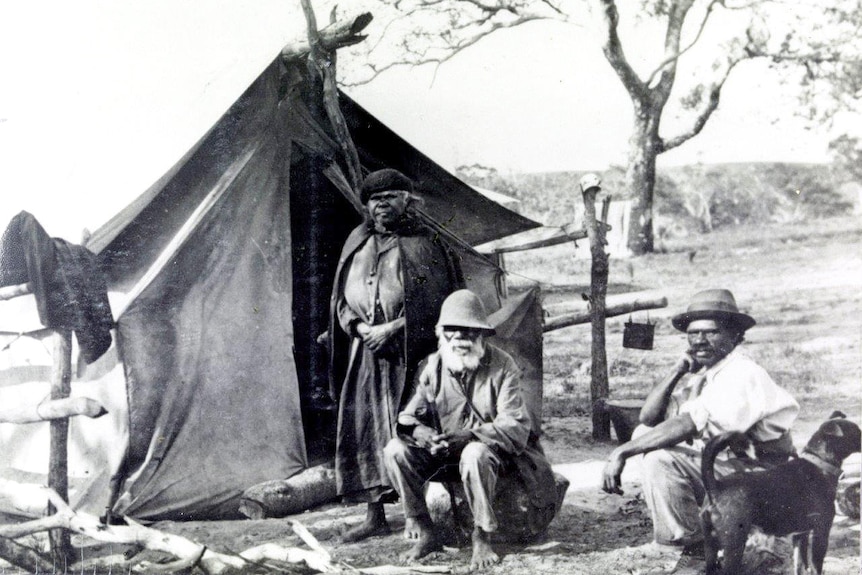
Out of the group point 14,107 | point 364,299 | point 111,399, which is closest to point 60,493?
point 111,399

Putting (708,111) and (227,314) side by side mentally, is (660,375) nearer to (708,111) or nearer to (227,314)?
(708,111)

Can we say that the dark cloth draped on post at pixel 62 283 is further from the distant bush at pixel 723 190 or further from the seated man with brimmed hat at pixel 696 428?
the seated man with brimmed hat at pixel 696 428

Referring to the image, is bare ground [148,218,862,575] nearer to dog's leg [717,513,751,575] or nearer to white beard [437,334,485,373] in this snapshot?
dog's leg [717,513,751,575]

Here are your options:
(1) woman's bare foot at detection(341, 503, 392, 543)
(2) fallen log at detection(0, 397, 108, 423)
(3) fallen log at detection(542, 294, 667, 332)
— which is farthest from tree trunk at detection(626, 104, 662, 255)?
(2) fallen log at detection(0, 397, 108, 423)

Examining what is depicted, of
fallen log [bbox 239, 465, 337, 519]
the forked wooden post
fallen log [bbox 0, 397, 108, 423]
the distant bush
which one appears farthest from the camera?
the forked wooden post

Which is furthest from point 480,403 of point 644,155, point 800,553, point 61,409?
point 61,409

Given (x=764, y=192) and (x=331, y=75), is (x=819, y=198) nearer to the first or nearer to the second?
(x=764, y=192)

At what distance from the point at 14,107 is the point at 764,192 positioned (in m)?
3.88

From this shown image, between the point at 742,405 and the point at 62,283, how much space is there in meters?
3.11

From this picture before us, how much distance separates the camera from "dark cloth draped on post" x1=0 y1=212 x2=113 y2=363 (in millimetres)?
3760

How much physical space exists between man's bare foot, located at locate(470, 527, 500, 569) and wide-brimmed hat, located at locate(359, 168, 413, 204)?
64.1 inches

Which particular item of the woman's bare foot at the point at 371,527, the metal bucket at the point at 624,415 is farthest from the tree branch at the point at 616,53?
the woman's bare foot at the point at 371,527

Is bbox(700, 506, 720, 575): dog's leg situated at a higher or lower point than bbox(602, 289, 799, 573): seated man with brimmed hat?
lower

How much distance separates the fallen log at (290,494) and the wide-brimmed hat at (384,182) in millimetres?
1418
